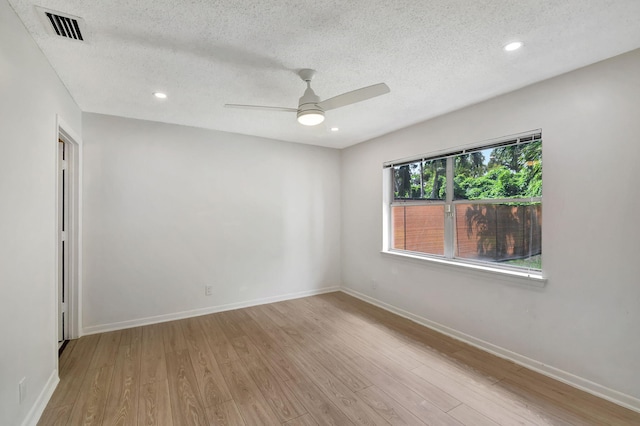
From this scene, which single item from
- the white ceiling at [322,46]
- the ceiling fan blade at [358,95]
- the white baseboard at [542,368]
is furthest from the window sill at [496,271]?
the ceiling fan blade at [358,95]

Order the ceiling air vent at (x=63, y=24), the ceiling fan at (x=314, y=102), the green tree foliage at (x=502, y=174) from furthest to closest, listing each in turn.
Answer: the green tree foliage at (x=502, y=174) → the ceiling fan at (x=314, y=102) → the ceiling air vent at (x=63, y=24)

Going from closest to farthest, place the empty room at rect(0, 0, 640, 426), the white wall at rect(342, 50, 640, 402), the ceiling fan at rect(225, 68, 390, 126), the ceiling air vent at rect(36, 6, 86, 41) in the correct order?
1. the ceiling air vent at rect(36, 6, 86, 41)
2. the empty room at rect(0, 0, 640, 426)
3. the white wall at rect(342, 50, 640, 402)
4. the ceiling fan at rect(225, 68, 390, 126)

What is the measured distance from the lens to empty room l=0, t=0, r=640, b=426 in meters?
1.71

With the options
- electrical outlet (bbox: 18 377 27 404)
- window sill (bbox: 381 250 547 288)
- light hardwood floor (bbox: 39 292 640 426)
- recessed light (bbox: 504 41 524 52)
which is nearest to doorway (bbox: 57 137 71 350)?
light hardwood floor (bbox: 39 292 640 426)

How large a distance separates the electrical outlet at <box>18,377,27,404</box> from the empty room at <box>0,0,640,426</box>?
0.02 meters

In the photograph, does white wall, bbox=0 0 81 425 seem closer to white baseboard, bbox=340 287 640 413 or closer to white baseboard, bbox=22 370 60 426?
white baseboard, bbox=22 370 60 426

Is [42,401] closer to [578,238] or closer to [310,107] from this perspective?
[310,107]

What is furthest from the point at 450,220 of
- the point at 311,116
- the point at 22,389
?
the point at 22,389

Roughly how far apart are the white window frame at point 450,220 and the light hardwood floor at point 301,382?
81 cm

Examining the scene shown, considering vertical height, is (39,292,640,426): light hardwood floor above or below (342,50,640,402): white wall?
below

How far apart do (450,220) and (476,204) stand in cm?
35

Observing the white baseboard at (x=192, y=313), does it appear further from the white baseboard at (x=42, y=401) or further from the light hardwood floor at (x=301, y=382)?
the white baseboard at (x=42, y=401)

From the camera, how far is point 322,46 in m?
1.91

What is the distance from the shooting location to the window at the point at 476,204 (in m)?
2.57
